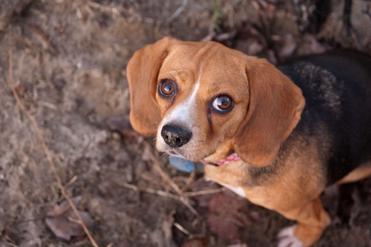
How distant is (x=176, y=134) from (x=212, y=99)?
31 centimetres

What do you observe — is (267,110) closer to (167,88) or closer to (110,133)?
(167,88)

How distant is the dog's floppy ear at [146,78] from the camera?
3.67 m

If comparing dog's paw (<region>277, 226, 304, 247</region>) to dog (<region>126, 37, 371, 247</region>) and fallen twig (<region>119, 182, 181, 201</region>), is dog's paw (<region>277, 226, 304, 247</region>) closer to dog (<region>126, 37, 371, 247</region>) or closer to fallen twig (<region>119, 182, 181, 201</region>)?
dog (<region>126, 37, 371, 247</region>)

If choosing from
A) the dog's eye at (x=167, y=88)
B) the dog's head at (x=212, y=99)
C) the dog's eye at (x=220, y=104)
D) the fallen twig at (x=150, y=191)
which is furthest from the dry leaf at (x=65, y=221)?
the dog's eye at (x=220, y=104)

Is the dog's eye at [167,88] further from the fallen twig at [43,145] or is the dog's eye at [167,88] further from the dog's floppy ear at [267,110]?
the fallen twig at [43,145]

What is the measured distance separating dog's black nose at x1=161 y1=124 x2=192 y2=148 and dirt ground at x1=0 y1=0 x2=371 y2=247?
1511 millimetres

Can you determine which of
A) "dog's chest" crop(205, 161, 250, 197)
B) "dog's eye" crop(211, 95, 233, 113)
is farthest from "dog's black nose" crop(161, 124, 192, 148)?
"dog's chest" crop(205, 161, 250, 197)

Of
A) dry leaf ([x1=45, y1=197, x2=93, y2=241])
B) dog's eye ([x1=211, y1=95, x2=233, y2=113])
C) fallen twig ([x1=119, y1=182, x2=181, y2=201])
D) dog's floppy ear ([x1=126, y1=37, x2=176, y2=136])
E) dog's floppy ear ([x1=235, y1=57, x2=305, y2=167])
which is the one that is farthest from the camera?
fallen twig ([x1=119, y1=182, x2=181, y2=201])

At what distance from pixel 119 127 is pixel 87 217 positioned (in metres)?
0.83

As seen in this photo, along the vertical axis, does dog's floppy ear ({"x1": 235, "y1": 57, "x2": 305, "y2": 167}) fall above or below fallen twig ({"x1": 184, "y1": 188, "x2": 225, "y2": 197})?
above

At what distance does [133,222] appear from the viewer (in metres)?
4.64

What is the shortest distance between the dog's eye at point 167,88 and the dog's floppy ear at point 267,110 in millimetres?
456

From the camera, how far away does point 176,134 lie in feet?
10.8

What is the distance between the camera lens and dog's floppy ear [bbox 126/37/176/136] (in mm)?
3672
